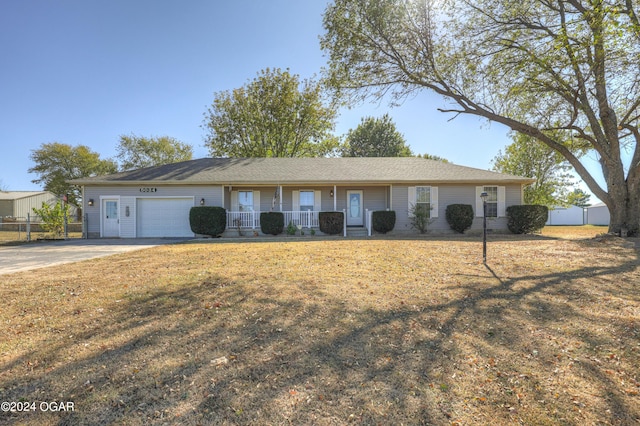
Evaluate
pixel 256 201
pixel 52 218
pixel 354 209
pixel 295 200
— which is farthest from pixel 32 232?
pixel 354 209

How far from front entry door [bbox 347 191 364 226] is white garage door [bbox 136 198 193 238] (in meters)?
7.82

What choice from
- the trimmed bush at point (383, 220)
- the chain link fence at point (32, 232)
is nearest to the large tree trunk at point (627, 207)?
the trimmed bush at point (383, 220)

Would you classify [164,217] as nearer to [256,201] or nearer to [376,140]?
[256,201]

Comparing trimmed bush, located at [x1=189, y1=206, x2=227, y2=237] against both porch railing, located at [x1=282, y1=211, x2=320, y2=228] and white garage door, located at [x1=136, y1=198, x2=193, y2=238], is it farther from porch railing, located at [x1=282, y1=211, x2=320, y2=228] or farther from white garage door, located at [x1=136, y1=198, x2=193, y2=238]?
porch railing, located at [x1=282, y1=211, x2=320, y2=228]

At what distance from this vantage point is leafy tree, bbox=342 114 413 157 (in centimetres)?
3098

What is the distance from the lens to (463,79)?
34.6 ft

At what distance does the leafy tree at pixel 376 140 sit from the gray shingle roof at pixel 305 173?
1425 centimetres

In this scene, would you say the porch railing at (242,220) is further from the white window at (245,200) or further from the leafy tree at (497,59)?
the leafy tree at (497,59)

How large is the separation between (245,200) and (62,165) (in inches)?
1092

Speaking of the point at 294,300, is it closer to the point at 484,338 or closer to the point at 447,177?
the point at 484,338

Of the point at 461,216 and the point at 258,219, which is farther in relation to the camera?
the point at 258,219

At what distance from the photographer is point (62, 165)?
2989cm

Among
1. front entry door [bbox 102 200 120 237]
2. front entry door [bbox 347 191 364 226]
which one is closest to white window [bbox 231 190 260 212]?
front entry door [bbox 347 191 364 226]

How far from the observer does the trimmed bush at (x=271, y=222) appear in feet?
43.8
